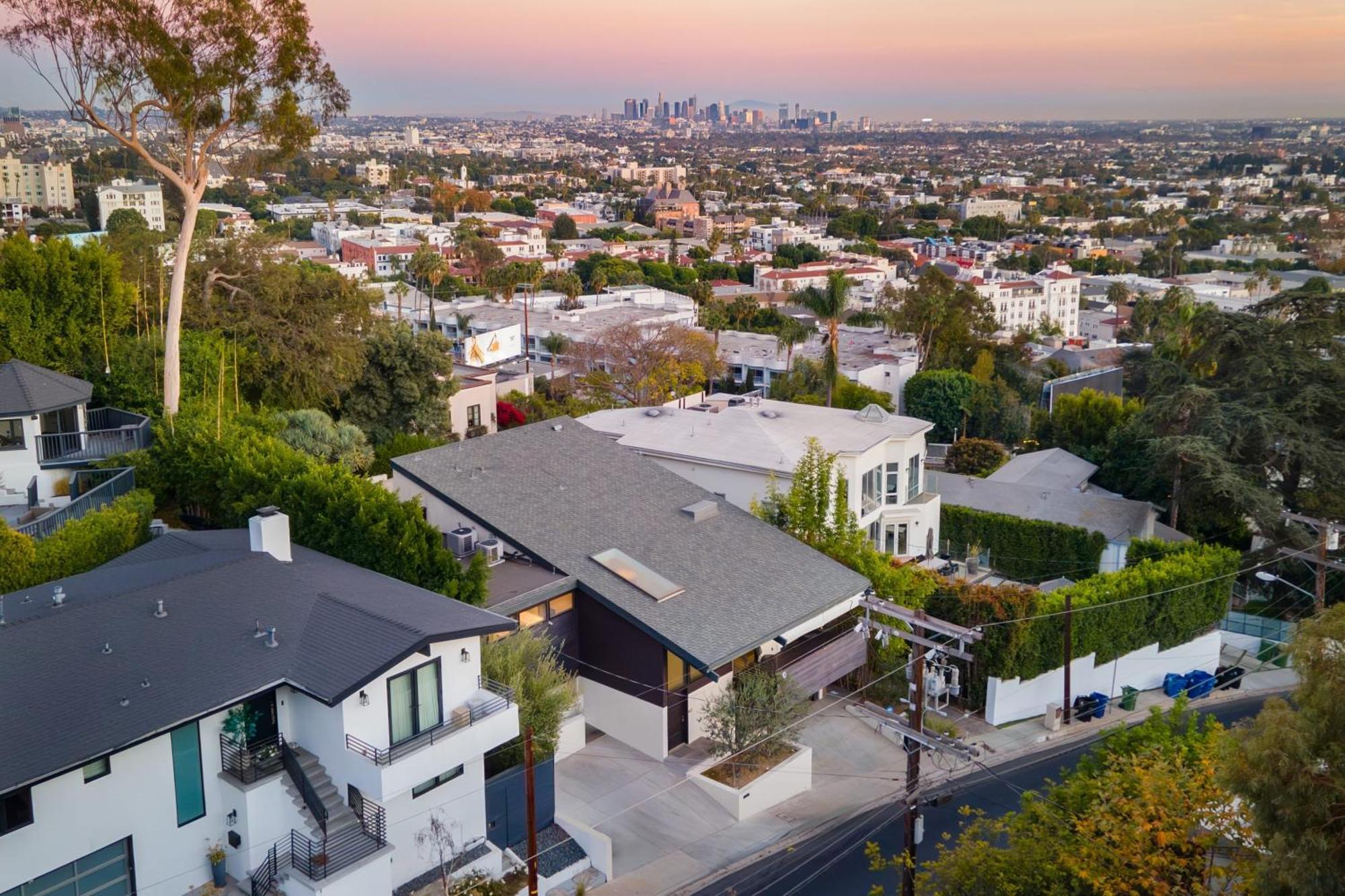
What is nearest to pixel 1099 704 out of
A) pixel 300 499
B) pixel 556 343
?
pixel 300 499

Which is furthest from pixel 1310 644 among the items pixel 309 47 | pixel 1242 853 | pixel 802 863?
pixel 309 47

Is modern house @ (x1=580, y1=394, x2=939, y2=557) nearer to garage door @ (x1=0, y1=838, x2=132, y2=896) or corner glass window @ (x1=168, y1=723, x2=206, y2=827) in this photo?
corner glass window @ (x1=168, y1=723, x2=206, y2=827)

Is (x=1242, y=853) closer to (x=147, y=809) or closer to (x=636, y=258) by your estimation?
(x=147, y=809)

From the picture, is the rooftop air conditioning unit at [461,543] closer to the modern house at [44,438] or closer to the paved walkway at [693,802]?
the paved walkway at [693,802]

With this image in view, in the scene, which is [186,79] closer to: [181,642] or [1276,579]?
[181,642]

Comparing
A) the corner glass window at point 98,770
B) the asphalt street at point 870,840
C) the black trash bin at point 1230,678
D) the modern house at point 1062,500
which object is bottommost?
the black trash bin at point 1230,678

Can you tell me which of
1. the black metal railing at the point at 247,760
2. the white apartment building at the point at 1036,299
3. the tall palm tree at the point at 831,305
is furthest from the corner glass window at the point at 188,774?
the white apartment building at the point at 1036,299

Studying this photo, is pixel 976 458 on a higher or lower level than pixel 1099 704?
higher
